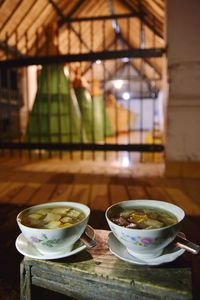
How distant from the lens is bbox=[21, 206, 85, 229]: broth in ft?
3.00

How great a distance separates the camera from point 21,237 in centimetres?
98

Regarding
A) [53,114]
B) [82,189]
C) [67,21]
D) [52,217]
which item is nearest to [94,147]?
[82,189]

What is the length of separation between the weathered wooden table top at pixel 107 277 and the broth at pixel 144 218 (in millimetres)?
122

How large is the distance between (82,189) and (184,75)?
1650 mm

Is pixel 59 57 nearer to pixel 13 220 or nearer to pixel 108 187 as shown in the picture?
pixel 108 187

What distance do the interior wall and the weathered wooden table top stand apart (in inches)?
89.9

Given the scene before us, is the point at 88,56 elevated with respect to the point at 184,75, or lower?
elevated

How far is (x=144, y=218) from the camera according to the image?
916 millimetres

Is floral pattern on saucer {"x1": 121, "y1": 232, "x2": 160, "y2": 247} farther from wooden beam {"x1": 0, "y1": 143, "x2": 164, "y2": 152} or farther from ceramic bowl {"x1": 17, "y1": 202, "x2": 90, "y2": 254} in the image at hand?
wooden beam {"x1": 0, "y1": 143, "x2": 164, "y2": 152}

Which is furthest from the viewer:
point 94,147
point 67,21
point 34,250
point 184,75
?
point 67,21

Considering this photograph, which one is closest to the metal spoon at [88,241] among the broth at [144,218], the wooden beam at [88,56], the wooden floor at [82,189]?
the broth at [144,218]

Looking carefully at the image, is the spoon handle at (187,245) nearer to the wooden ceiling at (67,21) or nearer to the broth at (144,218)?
the broth at (144,218)

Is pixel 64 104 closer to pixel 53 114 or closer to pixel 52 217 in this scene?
pixel 53 114

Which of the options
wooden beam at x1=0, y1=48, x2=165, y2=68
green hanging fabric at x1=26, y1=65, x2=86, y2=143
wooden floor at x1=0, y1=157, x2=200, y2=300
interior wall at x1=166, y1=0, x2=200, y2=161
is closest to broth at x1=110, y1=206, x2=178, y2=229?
wooden floor at x1=0, y1=157, x2=200, y2=300
